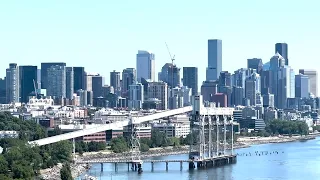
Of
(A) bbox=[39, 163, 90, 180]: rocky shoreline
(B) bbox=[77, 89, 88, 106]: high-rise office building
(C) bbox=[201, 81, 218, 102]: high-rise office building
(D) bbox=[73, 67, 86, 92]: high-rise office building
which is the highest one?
(D) bbox=[73, 67, 86, 92]: high-rise office building

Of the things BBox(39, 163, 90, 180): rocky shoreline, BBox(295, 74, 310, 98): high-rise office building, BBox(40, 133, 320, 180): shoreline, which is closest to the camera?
BBox(39, 163, 90, 180): rocky shoreline

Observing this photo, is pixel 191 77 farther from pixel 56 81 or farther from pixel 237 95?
pixel 56 81

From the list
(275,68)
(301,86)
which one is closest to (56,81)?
(275,68)

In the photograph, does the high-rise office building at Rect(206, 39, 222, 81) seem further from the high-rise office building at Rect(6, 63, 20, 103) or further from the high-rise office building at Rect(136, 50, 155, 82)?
the high-rise office building at Rect(6, 63, 20, 103)

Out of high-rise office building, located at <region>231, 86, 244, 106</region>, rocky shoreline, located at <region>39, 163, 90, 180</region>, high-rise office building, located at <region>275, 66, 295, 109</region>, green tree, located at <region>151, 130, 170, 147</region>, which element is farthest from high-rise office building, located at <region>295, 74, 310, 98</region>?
rocky shoreline, located at <region>39, 163, 90, 180</region>

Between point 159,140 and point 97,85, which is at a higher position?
point 97,85

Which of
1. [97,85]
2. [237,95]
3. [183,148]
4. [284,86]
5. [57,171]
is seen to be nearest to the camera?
[57,171]

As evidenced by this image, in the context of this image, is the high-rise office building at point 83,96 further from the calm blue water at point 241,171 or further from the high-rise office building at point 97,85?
the calm blue water at point 241,171
